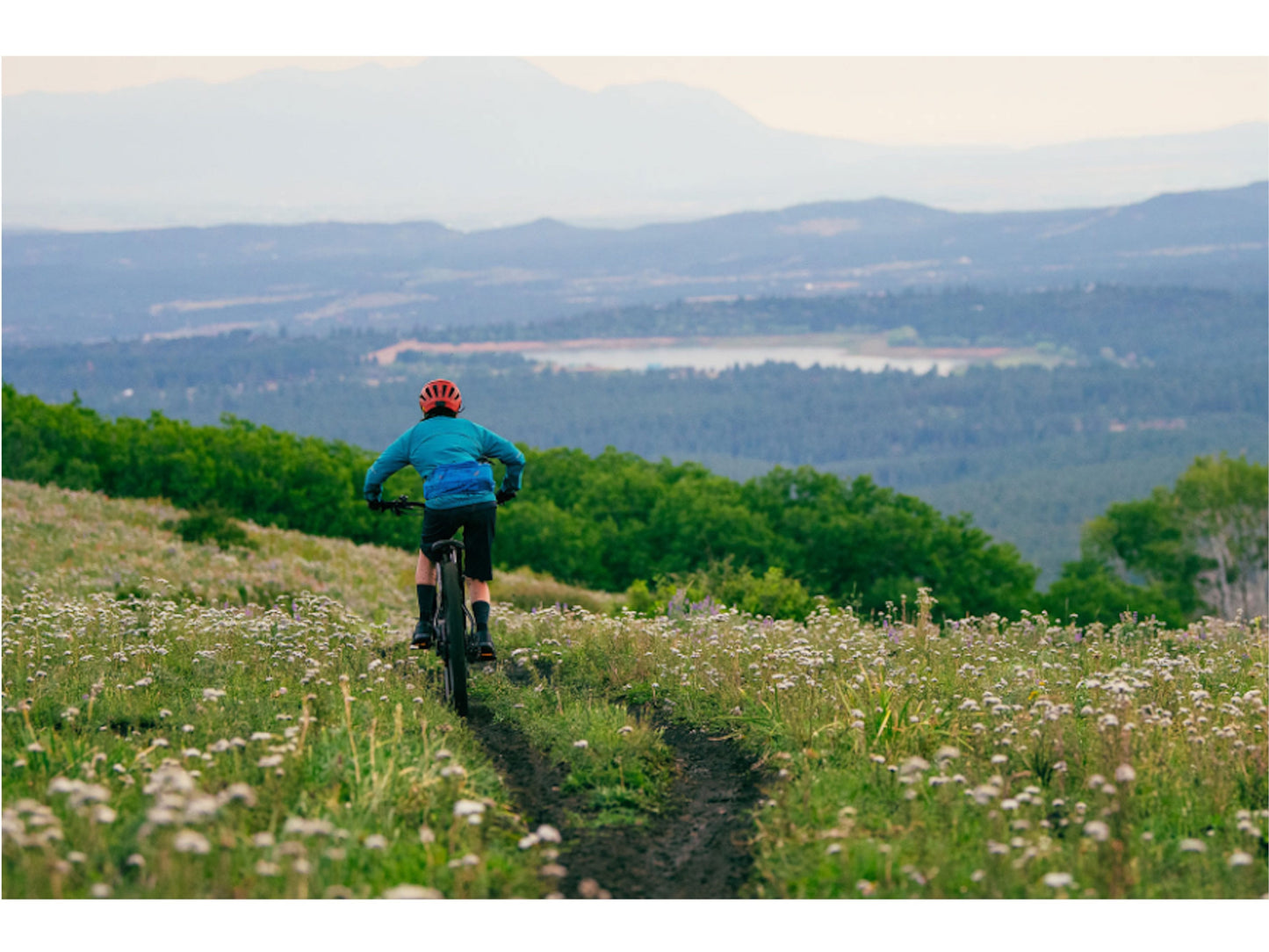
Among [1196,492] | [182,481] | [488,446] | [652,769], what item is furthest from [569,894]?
[1196,492]

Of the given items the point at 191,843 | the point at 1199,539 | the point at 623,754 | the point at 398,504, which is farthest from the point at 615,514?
A: the point at 191,843

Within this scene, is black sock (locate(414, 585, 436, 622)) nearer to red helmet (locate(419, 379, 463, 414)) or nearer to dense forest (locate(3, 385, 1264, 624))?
red helmet (locate(419, 379, 463, 414))

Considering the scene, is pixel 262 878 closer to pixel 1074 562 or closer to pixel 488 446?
pixel 488 446

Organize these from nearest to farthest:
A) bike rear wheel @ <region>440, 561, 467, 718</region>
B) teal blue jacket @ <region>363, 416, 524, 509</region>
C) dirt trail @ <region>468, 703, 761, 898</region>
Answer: dirt trail @ <region>468, 703, 761, 898</region>
bike rear wheel @ <region>440, 561, 467, 718</region>
teal blue jacket @ <region>363, 416, 524, 509</region>

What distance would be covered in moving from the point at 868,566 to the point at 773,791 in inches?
2551

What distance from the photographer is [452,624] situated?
28.6 feet

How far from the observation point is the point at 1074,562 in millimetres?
93938

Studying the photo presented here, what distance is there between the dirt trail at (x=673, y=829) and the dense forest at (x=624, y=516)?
53.1m

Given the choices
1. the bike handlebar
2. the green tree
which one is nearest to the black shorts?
the bike handlebar

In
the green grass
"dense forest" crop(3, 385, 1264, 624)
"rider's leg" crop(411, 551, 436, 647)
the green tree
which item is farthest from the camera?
the green tree

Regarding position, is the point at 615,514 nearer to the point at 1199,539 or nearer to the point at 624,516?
the point at 624,516

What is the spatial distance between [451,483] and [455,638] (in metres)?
1.18

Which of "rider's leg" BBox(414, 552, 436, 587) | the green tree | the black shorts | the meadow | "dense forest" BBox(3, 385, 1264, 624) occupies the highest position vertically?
the black shorts

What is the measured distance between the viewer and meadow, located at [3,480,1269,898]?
5.06m
